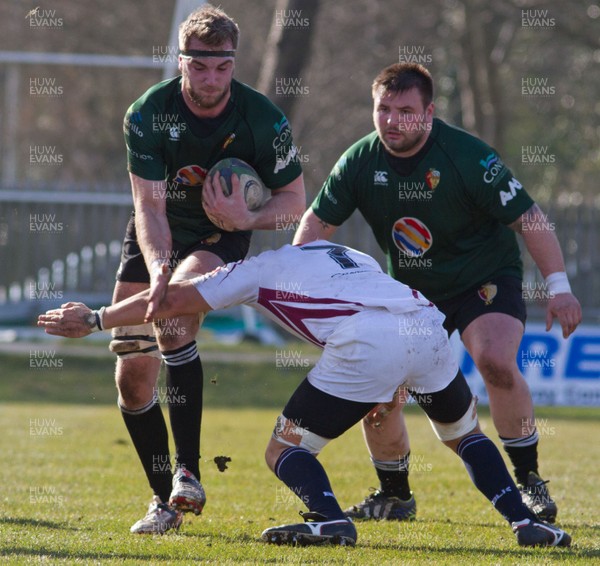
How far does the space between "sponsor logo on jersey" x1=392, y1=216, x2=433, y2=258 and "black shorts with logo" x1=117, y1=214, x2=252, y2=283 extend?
3.01ft

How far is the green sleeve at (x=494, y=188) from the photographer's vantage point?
6461 millimetres

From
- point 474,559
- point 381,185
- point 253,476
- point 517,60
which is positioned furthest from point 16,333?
point 517,60

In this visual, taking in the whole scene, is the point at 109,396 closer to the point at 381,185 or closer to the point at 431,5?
the point at 381,185

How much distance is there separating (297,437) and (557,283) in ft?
5.65

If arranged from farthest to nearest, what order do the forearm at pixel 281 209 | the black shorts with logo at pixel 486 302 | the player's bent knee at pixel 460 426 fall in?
the black shorts with logo at pixel 486 302, the forearm at pixel 281 209, the player's bent knee at pixel 460 426

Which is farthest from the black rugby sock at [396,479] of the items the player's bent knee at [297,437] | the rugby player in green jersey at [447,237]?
the player's bent knee at [297,437]

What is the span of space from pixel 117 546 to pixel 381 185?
2.52 metres

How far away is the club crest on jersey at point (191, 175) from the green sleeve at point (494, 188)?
1446mm

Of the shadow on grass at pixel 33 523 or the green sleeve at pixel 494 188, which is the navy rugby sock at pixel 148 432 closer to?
the shadow on grass at pixel 33 523

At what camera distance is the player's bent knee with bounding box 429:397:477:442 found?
5.69 m

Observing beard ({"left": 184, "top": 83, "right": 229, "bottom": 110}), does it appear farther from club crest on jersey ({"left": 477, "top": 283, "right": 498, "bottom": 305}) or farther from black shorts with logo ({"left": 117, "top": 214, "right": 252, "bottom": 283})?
club crest on jersey ({"left": 477, "top": 283, "right": 498, "bottom": 305})

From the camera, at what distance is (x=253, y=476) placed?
865 cm

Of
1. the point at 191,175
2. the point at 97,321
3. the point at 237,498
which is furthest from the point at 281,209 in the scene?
the point at 237,498

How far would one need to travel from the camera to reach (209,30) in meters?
5.83
